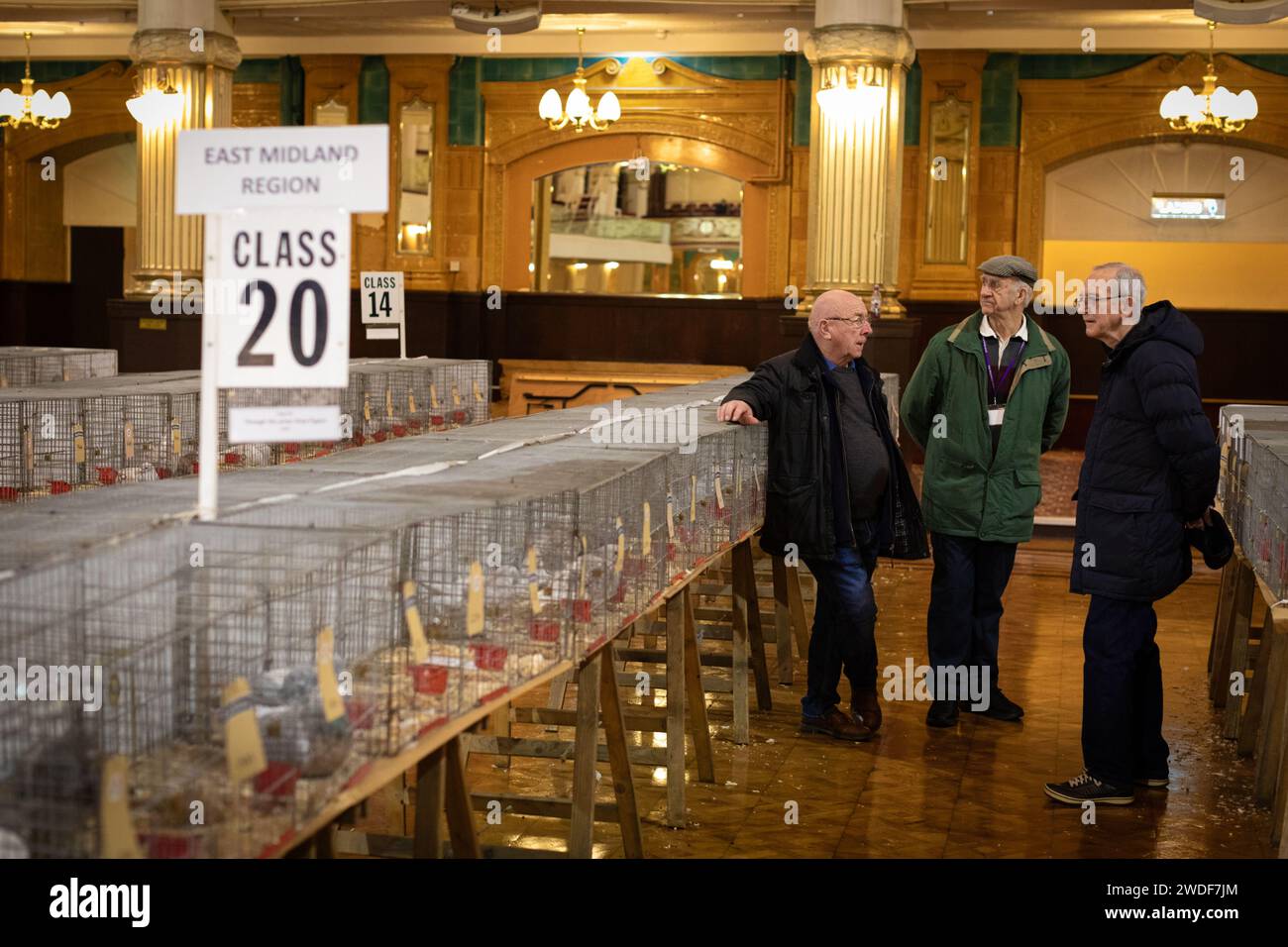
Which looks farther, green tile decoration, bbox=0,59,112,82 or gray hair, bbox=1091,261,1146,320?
green tile decoration, bbox=0,59,112,82

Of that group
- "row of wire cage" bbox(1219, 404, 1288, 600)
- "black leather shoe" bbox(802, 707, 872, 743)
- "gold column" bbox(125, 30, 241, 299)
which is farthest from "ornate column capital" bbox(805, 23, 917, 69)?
"black leather shoe" bbox(802, 707, 872, 743)

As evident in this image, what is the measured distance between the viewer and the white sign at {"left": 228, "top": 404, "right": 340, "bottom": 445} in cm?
337

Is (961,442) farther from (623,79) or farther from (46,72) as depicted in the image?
(46,72)

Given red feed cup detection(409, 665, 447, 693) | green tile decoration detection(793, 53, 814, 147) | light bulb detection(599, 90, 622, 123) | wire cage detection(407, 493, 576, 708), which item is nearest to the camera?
red feed cup detection(409, 665, 447, 693)

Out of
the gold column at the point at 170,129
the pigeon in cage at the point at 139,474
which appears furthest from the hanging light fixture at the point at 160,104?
the pigeon in cage at the point at 139,474

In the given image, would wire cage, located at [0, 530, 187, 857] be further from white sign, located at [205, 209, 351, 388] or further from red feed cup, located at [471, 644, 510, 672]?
red feed cup, located at [471, 644, 510, 672]

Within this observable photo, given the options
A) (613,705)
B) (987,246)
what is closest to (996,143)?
(987,246)

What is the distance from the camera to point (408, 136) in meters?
18.3

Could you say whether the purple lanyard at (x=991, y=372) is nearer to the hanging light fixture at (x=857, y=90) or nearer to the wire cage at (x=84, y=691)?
the wire cage at (x=84, y=691)

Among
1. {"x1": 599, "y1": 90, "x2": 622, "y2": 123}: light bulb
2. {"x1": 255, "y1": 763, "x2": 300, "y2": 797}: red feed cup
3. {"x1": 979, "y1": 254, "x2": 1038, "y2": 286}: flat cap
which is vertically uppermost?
{"x1": 599, "y1": 90, "x2": 622, "y2": 123}: light bulb

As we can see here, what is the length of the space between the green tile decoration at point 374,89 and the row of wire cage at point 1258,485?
12.7 m

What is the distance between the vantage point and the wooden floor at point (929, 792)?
490cm

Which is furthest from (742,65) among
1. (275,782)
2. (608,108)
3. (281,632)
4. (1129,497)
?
(275,782)

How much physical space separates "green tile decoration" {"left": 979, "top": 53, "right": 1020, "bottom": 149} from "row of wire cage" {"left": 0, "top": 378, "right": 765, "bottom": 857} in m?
13.4
